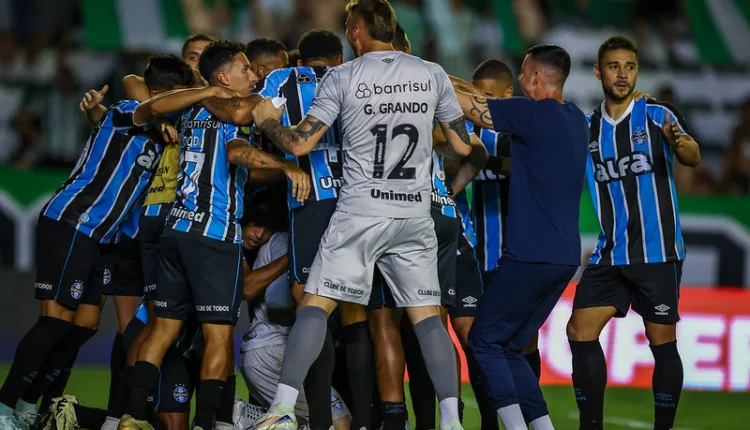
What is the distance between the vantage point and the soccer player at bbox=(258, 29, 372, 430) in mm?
6660

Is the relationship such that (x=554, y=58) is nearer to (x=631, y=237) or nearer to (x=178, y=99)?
(x=631, y=237)

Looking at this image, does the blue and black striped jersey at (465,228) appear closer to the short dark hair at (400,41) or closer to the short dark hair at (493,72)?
the short dark hair at (493,72)

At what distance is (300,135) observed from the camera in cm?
625

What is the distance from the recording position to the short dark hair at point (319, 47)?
7.17 m

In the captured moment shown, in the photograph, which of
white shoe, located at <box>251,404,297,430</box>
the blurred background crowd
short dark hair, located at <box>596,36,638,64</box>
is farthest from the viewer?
the blurred background crowd

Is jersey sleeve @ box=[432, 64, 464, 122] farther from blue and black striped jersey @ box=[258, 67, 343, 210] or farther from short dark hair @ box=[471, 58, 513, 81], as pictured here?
short dark hair @ box=[471, 58, 513, 81]

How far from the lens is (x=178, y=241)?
21.6ft

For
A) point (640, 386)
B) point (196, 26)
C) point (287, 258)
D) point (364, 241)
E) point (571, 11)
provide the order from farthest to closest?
point (571, 11) → point (196, 26) → point (640, 386) → point (287, 258) → point (364, 241)

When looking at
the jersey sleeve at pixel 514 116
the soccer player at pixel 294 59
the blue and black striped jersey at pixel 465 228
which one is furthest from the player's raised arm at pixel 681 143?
the soccer player at pixel 294 59

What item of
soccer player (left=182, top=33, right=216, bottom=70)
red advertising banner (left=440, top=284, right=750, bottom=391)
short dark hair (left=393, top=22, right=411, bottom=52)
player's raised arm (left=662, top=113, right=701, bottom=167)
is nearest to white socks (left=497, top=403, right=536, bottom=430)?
player's raised arm (left=662, top=113, right=701, bottom=167)

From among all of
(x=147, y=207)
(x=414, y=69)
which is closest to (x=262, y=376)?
(x=147, y=207)

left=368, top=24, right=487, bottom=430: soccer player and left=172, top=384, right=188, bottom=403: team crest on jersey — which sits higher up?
left=368, top=24, right=487, bottom=430: soccer player

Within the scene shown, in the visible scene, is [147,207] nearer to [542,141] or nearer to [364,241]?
[364,241]

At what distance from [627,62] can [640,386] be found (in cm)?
461
